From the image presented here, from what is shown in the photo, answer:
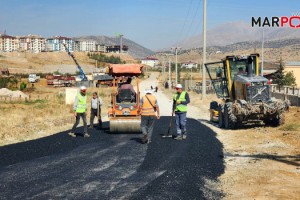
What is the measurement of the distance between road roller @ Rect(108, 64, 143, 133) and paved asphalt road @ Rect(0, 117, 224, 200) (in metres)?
1.11

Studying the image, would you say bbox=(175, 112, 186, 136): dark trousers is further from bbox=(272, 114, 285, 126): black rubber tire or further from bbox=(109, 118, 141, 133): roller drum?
bbox=(272, 114, 285, 126): black rubber tire

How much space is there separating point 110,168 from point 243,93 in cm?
1001

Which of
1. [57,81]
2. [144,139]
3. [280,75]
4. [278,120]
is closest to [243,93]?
[278,120]

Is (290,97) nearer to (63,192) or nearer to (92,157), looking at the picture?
(92,157)

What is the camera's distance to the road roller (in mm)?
15797

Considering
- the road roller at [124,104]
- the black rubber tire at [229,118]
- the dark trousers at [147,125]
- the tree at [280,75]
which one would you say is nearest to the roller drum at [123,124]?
the road roller at [124,104]

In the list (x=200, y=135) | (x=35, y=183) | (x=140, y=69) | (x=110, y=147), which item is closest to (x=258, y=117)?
(x=200, y=135)

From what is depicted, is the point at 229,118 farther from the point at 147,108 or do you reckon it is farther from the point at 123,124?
the point at 147,108

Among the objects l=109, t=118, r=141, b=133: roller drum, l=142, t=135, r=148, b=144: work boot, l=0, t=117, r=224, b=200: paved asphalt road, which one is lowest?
l=0, t=117, r=224, b=200: paved asphalt road

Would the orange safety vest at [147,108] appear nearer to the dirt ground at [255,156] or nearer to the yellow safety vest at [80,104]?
the dirt ground at [255,156]

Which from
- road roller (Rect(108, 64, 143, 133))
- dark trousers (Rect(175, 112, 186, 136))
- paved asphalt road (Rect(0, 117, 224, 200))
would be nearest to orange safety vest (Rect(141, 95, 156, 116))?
paved asphalt road (Rect(0, 117, 224, 200))

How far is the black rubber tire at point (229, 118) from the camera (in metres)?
17.2

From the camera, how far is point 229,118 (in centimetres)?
1736

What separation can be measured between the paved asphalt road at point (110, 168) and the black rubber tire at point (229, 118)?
3.04 m
